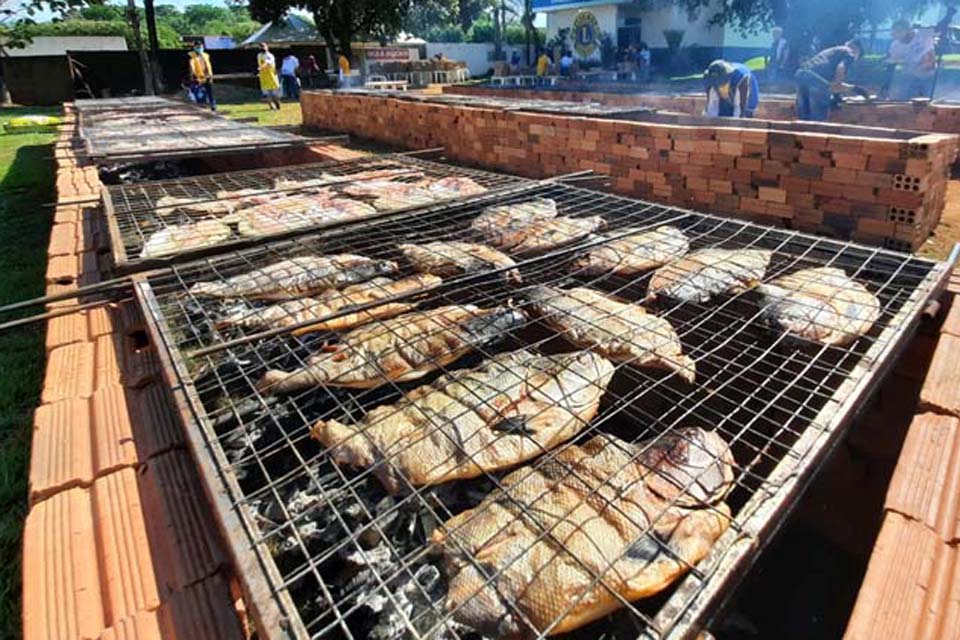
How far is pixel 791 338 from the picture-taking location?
10.0 ft

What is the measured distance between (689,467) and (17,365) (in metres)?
4.42

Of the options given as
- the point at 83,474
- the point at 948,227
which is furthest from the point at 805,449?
the point at 948,227

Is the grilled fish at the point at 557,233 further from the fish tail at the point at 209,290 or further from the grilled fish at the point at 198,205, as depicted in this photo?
the grilled fish at the point at 198,205

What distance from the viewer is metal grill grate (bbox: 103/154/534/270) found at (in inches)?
166

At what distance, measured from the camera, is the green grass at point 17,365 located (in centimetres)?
252

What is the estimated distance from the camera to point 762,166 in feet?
16.2

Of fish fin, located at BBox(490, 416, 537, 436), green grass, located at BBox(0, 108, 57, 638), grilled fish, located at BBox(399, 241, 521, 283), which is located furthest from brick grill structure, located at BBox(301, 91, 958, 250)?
green grass, located at BBox(0, 108, 57, 638)

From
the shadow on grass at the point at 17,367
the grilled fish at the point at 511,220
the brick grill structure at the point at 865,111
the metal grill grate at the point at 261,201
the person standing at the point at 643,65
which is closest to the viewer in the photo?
the shadow on grass at the point at 17,367

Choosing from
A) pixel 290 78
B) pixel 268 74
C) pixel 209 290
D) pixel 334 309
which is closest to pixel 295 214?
pixel 209 290

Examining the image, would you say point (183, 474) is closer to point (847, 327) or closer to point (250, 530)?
point (250, 530)

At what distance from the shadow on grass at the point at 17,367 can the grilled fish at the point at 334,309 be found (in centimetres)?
127

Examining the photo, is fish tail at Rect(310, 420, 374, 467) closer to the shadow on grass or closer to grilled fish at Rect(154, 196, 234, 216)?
the shadow on grass

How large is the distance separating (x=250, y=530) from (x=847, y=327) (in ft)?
9.81

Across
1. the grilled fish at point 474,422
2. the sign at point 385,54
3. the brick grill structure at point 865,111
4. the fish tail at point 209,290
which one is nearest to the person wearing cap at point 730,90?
the brick grill structure at point 865,111
